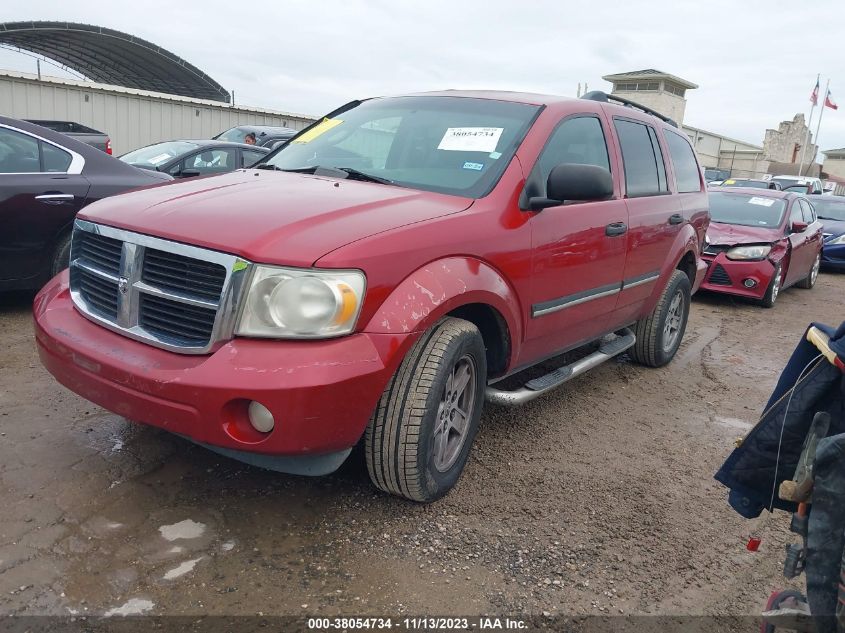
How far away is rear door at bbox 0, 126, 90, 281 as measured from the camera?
16.1ft

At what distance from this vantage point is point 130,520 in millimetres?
2725

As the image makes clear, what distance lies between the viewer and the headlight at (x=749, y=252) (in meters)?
8.52

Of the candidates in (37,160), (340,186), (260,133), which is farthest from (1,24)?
(340,186)

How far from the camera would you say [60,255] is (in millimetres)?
5152

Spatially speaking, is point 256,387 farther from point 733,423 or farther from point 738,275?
point 738,275

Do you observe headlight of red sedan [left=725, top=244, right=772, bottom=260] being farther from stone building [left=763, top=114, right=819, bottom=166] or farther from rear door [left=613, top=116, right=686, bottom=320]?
stone building [left=763, top=114, right=819, bottom=166]

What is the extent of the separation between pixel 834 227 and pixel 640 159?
432 inches

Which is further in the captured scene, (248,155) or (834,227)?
(834,227)

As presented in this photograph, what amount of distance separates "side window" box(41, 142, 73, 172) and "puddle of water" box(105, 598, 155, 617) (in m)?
4.02

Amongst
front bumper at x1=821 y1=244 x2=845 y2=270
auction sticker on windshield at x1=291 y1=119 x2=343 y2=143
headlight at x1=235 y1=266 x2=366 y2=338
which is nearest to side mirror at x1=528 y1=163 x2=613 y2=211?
headlight at x1=235 y1=266 x2=366 y2=338

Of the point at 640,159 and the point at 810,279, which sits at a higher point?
the point at 640,159

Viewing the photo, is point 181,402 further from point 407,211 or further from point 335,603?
point 407,211

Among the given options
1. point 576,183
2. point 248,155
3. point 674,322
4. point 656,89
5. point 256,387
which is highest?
point 656,89

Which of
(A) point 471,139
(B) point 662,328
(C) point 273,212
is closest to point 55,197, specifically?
(C) point 273,212
